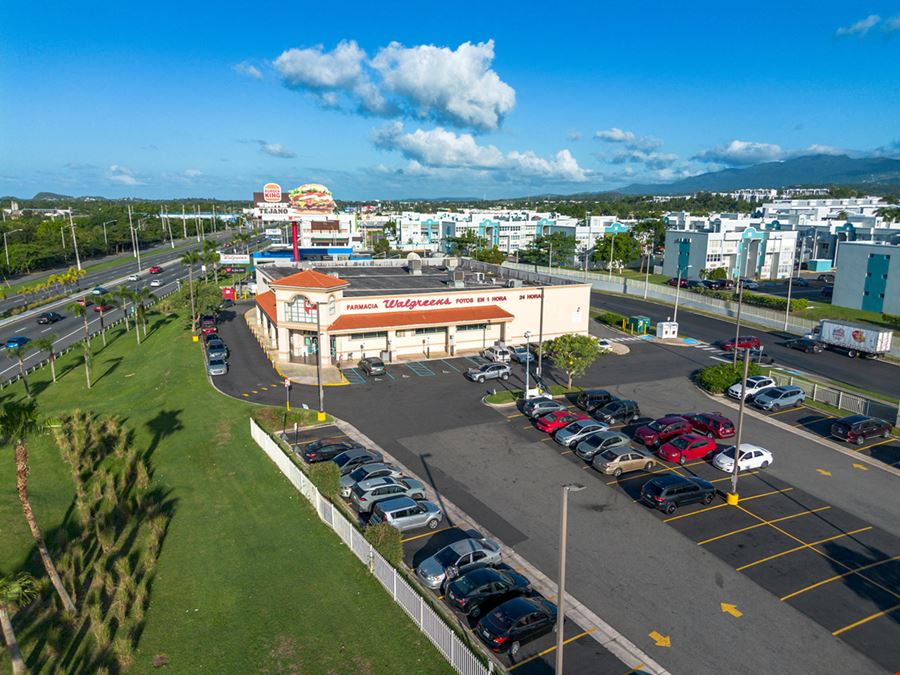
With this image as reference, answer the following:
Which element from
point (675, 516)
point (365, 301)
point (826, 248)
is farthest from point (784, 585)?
point (826, 248)

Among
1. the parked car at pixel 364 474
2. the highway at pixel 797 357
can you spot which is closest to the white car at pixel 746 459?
the parked car at pixel 364 474

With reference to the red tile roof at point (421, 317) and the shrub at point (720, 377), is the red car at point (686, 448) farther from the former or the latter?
the red tile roof at point (421, 317)

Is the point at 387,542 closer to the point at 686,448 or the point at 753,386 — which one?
the point at 686,448

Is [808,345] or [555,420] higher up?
[555,420]

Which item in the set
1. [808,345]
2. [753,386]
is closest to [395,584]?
[753,386]

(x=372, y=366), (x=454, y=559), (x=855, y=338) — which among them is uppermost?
(x=855, y=338)

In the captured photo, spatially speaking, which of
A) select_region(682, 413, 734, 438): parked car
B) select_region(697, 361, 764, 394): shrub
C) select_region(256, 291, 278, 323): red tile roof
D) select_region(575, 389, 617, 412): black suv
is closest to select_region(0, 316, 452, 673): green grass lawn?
select_region(256, 291, 278, 323): red tile roof
